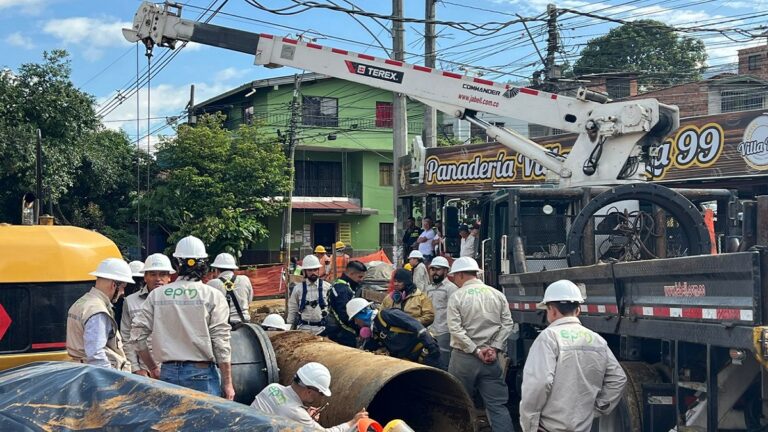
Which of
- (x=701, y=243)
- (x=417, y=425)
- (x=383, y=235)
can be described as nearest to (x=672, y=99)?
(x=383, y=235)

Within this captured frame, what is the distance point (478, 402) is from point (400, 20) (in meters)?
10.8

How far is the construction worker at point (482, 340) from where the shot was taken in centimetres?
722

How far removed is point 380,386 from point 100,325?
2.02 metres

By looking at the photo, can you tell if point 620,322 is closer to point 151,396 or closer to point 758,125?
point 151,396

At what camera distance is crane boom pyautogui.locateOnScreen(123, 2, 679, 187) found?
9867mm

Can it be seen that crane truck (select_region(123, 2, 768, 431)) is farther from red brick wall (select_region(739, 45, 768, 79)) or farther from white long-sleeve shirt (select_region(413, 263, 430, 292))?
red brick wall (select_region(739, 45, 768, 79))

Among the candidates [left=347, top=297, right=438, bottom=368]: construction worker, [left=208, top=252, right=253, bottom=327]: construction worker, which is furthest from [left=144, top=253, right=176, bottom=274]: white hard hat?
[left=347, top=297, right=438, bottom=368]: construction worker

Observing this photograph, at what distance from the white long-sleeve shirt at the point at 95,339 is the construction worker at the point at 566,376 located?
2892mm

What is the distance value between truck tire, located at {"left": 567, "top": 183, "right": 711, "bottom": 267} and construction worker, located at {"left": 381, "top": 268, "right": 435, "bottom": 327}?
1490 millimetres

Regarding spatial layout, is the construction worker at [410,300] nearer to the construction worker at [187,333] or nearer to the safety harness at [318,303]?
the safety harness at [318,303]

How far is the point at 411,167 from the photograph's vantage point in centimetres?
1984

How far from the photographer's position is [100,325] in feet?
19.0

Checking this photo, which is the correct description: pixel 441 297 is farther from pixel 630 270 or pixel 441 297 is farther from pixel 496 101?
pixel 496 101

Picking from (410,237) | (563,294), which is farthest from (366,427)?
(410,237)
